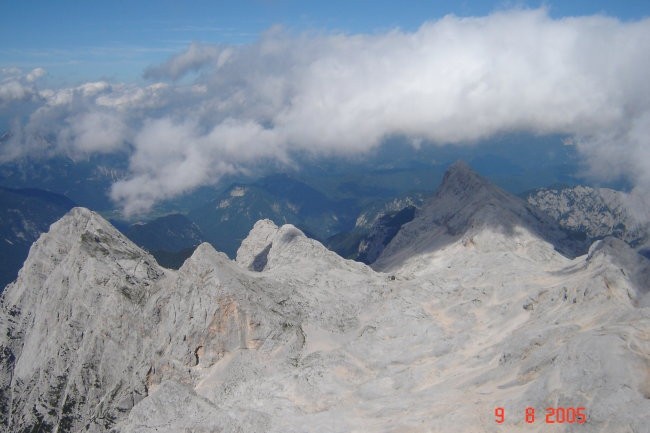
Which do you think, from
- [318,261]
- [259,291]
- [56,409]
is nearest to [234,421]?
[259,291]

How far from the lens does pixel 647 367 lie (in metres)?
70.2

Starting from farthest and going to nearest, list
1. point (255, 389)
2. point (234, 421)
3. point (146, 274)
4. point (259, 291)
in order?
point (146, 274) < point (259, 291) < point (255, 389) < point (234, 421)

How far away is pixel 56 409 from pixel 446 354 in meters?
88.1

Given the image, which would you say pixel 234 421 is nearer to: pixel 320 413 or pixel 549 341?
pixel 320 413

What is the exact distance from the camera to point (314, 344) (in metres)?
118

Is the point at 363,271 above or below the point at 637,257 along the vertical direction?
below

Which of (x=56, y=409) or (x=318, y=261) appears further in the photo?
(x=318, y=261)
